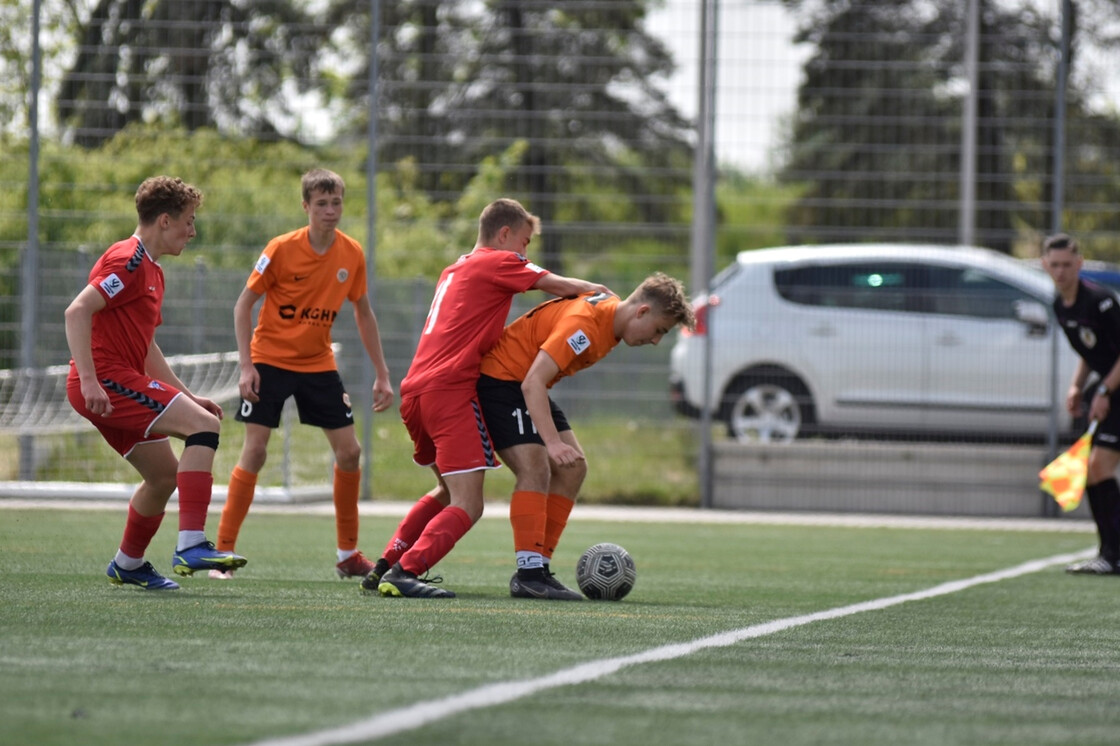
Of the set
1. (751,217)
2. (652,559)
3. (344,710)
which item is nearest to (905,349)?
(751,217)

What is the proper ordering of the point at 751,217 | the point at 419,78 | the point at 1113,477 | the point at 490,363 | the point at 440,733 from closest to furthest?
the point at 440,733
the point at 490,363
the point at 1113,477
the point at 419,78
the point at 751,217

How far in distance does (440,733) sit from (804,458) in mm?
11059

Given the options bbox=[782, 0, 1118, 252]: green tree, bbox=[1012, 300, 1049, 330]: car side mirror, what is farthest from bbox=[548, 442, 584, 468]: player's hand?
bbox=[1012, 300, 1049, 330]: car side mirror

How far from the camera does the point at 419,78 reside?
49.5 ft

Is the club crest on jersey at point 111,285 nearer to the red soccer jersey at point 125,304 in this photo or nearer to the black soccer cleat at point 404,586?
the red soccer jersey at point 125,304

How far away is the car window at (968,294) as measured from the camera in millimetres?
14273

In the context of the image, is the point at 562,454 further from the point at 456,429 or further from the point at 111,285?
the point at 111,285

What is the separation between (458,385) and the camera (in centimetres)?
666

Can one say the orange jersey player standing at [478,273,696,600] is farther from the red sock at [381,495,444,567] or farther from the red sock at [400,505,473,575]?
the red sock at [381,495,444,567]

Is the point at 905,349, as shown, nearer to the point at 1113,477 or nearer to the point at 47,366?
the point at 1113,477

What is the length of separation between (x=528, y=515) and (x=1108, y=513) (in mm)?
4293

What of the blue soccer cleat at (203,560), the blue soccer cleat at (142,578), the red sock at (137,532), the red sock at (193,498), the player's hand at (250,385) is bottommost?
the blue soccer cleat at (142,578)

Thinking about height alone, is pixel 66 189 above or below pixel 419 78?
below

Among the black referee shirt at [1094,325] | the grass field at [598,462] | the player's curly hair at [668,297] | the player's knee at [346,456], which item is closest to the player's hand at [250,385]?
the player's knee at [346,456]
